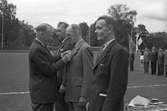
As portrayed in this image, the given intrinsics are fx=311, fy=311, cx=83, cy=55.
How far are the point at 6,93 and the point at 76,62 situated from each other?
679 centimetres

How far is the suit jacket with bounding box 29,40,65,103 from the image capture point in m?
4.82

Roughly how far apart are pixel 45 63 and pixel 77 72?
0.55m

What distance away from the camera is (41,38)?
5.02m

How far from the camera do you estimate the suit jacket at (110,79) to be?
3.47m

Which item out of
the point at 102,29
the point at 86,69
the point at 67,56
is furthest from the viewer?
the point at 67,56

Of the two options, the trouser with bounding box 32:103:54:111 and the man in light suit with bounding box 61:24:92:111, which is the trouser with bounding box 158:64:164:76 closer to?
the man in light suit with bounding box 61:24:92:111

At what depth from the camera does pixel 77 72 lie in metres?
5.00

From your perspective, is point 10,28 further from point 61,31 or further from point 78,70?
point 78,70

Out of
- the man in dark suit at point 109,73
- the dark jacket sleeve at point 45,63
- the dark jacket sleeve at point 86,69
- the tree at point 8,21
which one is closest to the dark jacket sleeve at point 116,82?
the man in dark suit at point 109,73

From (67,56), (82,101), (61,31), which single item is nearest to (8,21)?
(61,31)

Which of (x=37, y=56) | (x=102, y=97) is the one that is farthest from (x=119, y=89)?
(x=37, y=56)

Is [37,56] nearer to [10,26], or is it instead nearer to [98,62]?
[98,62]

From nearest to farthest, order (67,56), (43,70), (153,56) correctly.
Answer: (43,70) → (67,56) → (153,56)

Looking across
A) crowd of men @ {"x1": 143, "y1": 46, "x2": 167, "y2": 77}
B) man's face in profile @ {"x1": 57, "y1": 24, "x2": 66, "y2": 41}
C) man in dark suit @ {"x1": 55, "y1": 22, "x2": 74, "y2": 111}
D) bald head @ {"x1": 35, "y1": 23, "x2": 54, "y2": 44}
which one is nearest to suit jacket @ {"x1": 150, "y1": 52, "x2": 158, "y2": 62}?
crowd of men @ {"x1": 143, "y1": 46, "x2": 167, "y2": 77}
